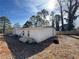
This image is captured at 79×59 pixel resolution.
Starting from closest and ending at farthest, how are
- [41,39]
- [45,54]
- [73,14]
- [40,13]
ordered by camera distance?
[45,54] < [41,39] < [73,14] < [40,13]

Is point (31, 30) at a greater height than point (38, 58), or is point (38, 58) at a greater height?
point (31, 30)

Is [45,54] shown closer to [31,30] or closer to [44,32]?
[44,32]

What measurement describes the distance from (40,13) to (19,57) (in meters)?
37.1

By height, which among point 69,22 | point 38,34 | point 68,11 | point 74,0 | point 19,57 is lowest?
point 19,57

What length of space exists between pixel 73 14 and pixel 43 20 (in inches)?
725

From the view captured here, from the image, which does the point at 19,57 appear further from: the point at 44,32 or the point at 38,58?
the point at 44,32

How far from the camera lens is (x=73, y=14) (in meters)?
34.3

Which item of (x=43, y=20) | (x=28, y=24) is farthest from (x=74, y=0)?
(x=28, y=24)

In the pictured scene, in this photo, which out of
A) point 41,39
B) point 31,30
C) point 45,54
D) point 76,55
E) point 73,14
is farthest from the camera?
point 73,14

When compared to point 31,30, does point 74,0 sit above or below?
above

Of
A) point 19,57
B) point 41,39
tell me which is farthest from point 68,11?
point 19,57

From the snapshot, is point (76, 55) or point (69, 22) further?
point (69, 22)

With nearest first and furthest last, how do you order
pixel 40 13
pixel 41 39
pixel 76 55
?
pixel 76 55 < pixel 41 39 < pixel 40 13

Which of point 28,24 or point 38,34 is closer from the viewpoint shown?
point 38,34
